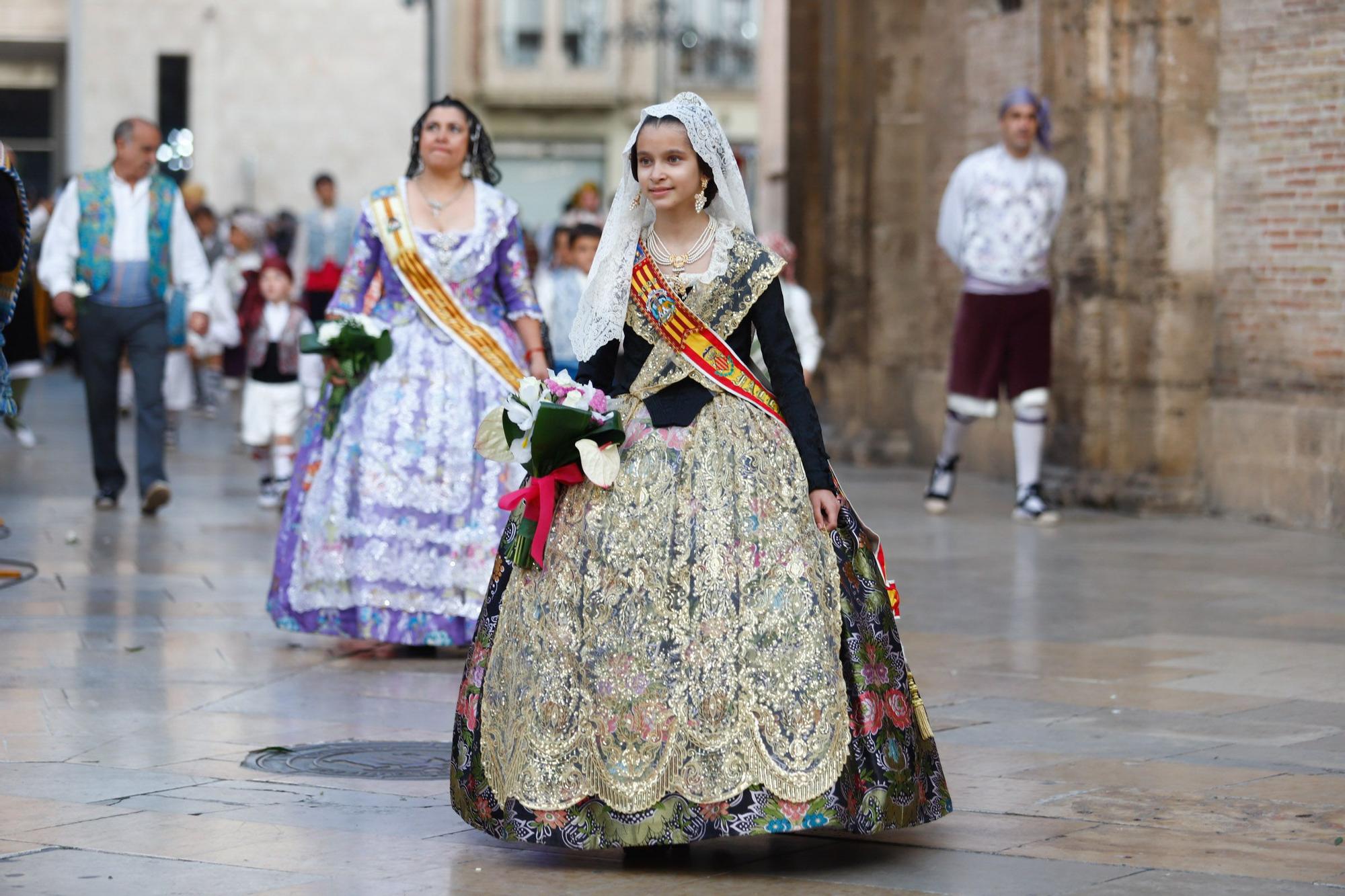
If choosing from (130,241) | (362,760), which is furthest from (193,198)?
(362,760)

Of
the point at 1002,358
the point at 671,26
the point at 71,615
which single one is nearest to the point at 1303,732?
the point at 71,615

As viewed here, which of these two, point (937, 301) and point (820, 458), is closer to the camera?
point (820, 458)

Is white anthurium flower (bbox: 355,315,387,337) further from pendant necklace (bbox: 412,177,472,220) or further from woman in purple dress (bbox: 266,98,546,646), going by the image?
pendant necklace (bbox: 412,177,472,220)

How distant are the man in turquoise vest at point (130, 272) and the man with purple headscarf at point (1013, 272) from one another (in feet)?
13.6

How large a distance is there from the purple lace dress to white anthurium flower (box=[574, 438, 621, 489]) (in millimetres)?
3062

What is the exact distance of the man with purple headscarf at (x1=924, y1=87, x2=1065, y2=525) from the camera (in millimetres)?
12812

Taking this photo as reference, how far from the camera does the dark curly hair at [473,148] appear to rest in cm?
860

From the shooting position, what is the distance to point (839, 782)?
5.14m

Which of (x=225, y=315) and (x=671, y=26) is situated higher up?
(x=671, y=26)

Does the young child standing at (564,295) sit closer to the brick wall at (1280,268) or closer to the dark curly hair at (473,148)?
the brick wall at (1280,268)

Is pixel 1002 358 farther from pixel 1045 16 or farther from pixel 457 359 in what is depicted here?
pixel 457 359

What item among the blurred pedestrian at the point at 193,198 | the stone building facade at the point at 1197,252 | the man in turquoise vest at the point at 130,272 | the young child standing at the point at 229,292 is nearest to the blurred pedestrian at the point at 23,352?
the young child standing at the point at 229,292

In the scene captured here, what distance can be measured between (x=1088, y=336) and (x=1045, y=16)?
1.87 metres

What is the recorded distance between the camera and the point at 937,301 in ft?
54.0
